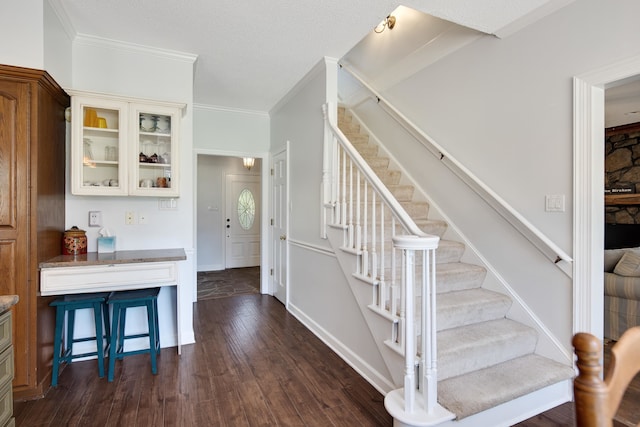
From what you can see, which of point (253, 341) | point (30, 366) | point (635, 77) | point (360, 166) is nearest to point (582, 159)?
point (635, 77)

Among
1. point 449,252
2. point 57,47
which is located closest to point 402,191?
point 449,252

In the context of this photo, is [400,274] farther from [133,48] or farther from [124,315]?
[133,48]

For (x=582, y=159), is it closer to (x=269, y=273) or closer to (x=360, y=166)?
(x=360, y=166)

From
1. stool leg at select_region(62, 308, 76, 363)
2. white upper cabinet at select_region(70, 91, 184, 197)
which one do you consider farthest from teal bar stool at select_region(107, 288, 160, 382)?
white upper cabinet at select_region(70, 91, 184, 197)

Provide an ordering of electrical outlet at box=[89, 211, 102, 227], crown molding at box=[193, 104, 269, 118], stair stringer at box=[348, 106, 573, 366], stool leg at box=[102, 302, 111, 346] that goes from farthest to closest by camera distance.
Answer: crown molding at box=[193, 104, 269, 118] → electrical outlet at box=[89, 211, 102, 227] → stool leg at box=[102, 302, 111, 346] → stair stringer at box=[348, 106, 573, 366]

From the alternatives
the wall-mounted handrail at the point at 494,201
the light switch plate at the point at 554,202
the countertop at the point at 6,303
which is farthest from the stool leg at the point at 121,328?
the light switch plate at the point at 554,202

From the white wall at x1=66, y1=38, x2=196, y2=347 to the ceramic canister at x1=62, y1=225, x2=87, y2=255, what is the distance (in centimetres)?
13

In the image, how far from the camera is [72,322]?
2570mm

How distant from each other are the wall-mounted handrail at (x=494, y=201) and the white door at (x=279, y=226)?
1.66 m

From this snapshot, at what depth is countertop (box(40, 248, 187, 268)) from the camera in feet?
7.74

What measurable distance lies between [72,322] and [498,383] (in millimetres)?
3090

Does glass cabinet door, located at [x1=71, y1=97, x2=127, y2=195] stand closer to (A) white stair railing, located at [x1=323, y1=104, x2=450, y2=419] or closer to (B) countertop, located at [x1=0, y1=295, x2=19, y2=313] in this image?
(B) countertop, located at [x1=0, y1=295, x2=19, y2=313]

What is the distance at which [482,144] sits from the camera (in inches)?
109

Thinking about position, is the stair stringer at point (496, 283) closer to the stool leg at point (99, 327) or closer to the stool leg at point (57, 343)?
the stool leg at point (99, 327)
